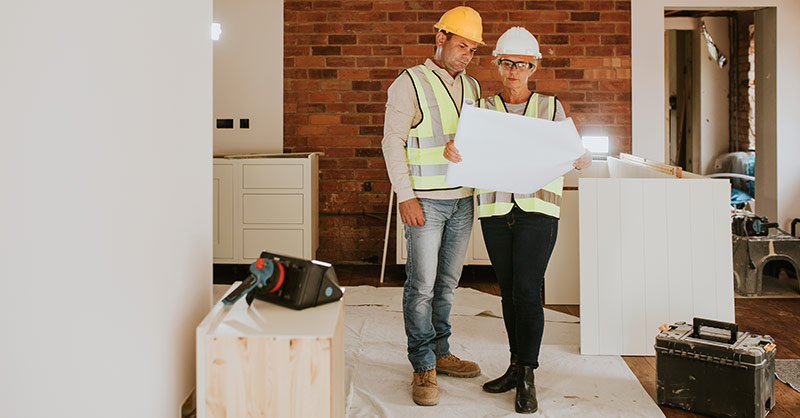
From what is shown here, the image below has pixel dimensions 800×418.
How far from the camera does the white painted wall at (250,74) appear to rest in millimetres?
5289

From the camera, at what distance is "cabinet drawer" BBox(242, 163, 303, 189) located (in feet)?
15.5

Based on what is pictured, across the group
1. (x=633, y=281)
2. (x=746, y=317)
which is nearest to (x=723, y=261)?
(x=633, y=281)

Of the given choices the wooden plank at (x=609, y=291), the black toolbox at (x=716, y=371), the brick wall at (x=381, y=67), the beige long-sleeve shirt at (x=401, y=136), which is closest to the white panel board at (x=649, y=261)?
the wooden plank at (x=609, y=291)

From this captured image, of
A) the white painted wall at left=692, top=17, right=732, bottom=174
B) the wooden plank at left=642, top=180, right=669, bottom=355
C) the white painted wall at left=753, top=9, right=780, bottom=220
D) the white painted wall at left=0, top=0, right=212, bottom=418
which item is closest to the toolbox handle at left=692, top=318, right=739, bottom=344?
the wooden plank at left=642, top=180, right=669, bottom=355

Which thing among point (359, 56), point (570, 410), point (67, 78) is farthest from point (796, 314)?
point (67, 78)

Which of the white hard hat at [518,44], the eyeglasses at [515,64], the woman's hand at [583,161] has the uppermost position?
the white hard hat at [518,44]

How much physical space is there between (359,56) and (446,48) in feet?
9.69

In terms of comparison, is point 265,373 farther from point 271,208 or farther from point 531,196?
point 271,208

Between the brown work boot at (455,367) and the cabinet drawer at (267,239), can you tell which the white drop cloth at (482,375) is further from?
the cabinet drawer at (267,239)

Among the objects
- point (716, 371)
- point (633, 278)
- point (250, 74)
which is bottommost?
point (716, 371)

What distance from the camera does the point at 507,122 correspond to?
2.18 metres

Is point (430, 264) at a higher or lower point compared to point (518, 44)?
lower

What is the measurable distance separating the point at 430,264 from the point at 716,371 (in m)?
1.02

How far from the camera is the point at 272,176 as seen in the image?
4727mm
